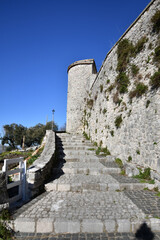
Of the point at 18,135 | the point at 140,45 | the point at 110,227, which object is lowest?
the point at 110,227

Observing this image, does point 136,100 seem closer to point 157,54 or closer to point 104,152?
point 157,54

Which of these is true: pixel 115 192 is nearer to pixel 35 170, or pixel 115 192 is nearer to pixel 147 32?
pixel 35 170

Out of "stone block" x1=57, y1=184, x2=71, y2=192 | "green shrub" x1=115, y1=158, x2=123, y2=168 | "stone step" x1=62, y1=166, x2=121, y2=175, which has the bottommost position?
"stone block" x1=57, y1=184, x2=71, y2=192

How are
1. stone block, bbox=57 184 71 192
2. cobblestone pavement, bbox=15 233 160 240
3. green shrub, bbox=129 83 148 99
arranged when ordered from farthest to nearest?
green shrub, bbox=129 83 148 99
stone block, bbox=57 184 71 192
cobblestone pavement, bbox=15 233 160 240

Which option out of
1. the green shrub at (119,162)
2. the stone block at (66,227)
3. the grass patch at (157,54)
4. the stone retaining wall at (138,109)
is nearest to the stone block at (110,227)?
the stone block at (66,227)

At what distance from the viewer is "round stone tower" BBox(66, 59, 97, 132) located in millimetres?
15773

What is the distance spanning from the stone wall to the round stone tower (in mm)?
6830

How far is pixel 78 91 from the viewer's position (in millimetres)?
15961

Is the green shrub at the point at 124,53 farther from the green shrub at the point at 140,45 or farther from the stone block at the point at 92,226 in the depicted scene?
the stone block at the point at 92,226

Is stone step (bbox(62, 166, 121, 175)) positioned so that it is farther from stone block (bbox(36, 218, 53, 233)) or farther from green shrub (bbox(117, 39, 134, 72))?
green shrub (bbox(117, 39, 134, 72))

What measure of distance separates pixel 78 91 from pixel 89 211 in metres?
Answer: 13.7

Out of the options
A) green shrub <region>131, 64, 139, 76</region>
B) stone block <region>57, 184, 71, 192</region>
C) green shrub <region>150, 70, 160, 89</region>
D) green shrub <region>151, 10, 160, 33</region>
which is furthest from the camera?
green shrub <region>131, 64, 139, 76</region>

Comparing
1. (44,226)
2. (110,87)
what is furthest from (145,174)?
(110,87)

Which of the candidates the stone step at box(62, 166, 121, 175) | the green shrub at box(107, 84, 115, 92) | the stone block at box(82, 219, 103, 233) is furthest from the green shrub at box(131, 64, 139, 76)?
the stone block at box(82, 219, 103, 233)
